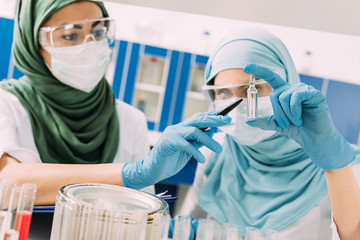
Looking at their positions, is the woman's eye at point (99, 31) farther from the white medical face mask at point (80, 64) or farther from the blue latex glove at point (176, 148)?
the blue latex glove at point (176, 148)

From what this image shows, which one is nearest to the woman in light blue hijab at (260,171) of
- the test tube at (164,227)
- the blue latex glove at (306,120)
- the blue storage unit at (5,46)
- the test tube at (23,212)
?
the blue latex glove at (306,120)

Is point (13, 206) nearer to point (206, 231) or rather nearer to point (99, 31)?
point (206, 231)

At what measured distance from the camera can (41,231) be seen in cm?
75

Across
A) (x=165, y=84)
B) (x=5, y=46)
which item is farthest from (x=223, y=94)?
(x=5, y=46)

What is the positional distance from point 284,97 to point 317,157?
207 mm

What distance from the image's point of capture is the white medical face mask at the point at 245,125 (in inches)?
43.6

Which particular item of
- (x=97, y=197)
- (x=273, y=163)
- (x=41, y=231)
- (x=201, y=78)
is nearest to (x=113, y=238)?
(x=97, y=197)

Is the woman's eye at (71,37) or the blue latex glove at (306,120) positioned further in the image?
the woman's eye at (71,37)

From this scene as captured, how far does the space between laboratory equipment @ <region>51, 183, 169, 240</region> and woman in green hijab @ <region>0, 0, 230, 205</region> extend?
17.2 inches

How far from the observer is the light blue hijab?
46.3 inches

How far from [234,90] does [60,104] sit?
682 mm

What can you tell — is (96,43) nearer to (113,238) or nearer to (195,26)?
(113,238)

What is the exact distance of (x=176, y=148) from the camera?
82 centimetres

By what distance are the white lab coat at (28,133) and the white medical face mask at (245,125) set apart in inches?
16.5
